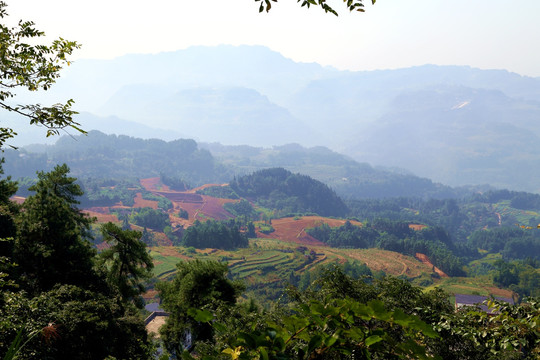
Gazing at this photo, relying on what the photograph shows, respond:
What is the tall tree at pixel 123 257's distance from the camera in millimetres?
18266

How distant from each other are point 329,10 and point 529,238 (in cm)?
13933

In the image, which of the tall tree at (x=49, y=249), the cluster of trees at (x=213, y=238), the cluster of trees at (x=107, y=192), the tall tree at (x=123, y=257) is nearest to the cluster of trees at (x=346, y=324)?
the tall tree at (x=123, y=257)

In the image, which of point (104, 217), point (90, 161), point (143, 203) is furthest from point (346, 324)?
point (90, 161)

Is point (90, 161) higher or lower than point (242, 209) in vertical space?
higher

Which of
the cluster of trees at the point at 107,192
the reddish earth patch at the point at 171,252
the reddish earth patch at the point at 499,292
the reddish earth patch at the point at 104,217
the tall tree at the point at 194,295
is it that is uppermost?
the tall tree at the point at 194,295

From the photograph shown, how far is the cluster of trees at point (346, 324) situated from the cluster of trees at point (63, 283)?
2806 millimetres

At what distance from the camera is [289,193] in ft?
514

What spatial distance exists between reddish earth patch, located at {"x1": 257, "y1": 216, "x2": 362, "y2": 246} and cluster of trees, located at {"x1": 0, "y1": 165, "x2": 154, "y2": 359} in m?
89.8

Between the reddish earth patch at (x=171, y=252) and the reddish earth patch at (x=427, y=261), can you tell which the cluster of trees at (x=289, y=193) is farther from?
the reddish earth patch at (x=171, y=252)

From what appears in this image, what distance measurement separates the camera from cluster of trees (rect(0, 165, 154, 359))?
26.3ft

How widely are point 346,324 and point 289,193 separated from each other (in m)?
155

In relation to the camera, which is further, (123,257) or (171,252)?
(171,252)

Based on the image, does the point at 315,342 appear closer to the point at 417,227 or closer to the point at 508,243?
the point at 417,227

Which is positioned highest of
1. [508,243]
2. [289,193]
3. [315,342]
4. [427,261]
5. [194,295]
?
[315,342]
